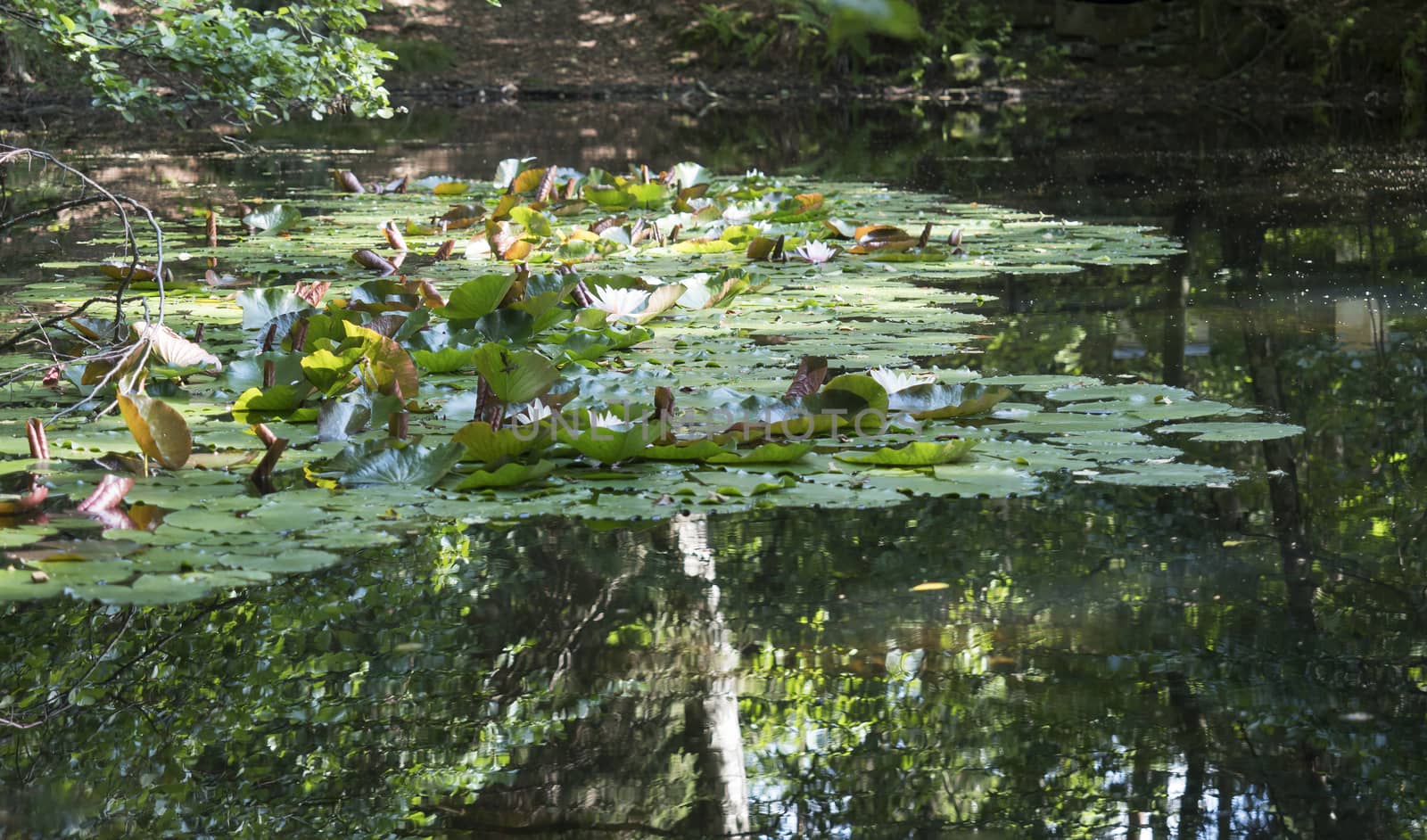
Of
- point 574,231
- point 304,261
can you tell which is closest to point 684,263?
point 574,231

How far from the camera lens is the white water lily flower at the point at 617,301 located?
12.0 feet

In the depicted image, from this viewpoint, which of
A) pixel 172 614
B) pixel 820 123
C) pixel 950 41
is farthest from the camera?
pixel 950 41

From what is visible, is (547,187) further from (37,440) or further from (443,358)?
(37,440)

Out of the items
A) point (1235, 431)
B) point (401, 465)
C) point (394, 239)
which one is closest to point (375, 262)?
point (394, 239)

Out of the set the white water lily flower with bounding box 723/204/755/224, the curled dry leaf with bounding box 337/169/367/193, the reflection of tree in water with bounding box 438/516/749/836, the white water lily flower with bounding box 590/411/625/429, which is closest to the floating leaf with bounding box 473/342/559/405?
the white water lily flower with bounding box 590/411/625/429

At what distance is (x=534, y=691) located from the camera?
1605 millimetres

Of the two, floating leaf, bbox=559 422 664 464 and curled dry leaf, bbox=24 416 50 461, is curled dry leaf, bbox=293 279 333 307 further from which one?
→ floating leaf, bbox=559 422 664 464

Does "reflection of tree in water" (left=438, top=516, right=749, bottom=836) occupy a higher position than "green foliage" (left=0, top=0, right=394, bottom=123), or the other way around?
"green foliage" (left=0, top=0, right=394, bottom=123)

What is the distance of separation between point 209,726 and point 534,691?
0.33 metres

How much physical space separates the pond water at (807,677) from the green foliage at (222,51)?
326 centimetres

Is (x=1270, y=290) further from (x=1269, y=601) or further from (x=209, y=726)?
(x=209, y=726)

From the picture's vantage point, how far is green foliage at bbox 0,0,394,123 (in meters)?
4.62

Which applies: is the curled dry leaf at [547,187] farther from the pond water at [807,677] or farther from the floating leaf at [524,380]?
the pond water at [807,677]

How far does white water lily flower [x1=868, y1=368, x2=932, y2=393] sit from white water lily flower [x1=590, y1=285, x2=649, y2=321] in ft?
3.52
